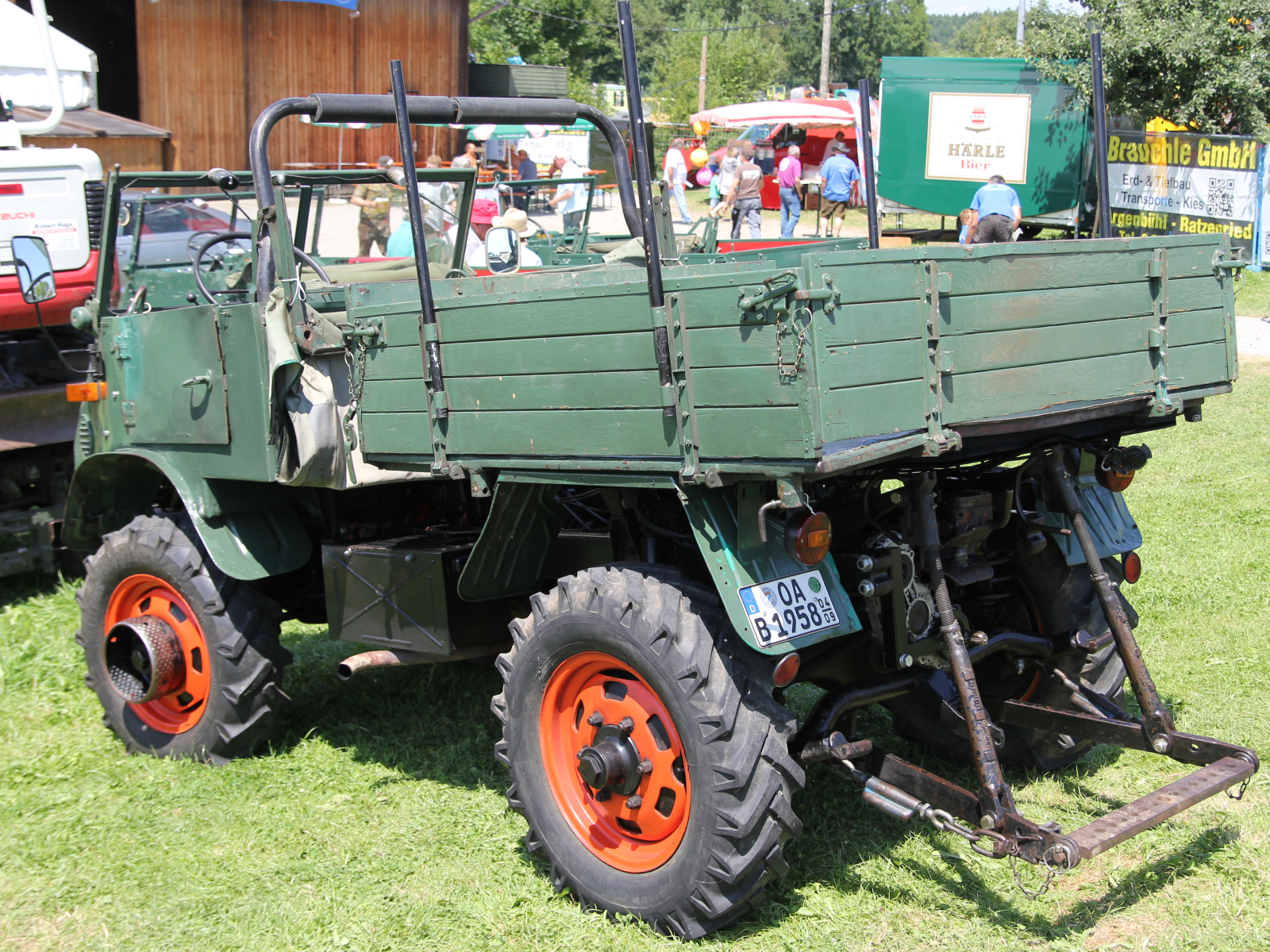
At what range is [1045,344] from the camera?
3.59 m

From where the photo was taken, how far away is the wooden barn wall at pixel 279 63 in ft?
69.8

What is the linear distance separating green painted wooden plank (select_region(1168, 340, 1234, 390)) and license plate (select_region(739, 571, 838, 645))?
4.63 feet

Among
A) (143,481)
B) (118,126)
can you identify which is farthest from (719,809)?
(118,126)

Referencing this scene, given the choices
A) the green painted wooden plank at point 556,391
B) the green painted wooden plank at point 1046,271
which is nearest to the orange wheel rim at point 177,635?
the green painted wooden plank at point 556,391

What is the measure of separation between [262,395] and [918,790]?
2697 mm

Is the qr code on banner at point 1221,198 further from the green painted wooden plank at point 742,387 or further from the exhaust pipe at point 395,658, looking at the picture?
the green painted wooden plank at point 742,387

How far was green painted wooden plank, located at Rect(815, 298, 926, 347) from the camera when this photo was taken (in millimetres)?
3080

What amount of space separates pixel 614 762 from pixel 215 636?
6.75 feet

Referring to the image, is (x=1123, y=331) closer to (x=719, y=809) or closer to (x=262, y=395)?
(x=719, y=809)

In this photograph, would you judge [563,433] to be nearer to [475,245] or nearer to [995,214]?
[475,245]

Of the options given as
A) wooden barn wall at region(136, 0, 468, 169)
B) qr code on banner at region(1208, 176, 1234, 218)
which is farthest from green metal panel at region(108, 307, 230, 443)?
wooden barn wall at region(136, 0, 468, 169)

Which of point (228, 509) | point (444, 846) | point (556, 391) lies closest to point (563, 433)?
point (556, 391)

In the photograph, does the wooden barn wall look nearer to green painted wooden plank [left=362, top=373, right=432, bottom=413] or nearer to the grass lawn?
the grass lawn

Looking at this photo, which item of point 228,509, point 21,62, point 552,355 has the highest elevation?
point 21,62
